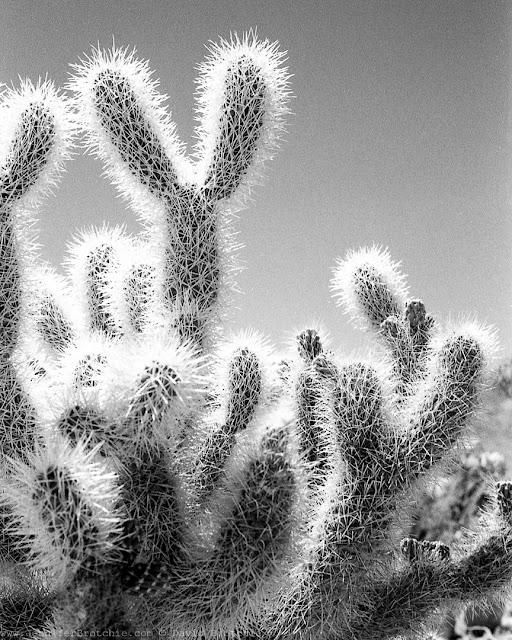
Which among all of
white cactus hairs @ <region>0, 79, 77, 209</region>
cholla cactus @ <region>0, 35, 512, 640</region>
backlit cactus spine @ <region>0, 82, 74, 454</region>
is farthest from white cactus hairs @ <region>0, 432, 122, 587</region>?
white cactus hairs @ <region>0, 79, 77, 209</region>

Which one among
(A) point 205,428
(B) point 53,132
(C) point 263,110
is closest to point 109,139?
(B) point 53,132

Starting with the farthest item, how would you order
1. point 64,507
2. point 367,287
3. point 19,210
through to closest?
point 367,287, point 19,210, point 64,507

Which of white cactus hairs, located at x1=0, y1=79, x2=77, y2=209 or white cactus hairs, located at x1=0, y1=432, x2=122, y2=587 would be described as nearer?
white cactus hairs, located at x1=0, y1=432, x2=122, y2=587

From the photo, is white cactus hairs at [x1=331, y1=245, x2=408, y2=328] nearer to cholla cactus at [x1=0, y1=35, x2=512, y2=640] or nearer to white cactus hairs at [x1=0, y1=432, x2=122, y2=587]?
cholla cactus at [x1=0, y1=35, x2=512, y2=640]

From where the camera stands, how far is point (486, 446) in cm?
332

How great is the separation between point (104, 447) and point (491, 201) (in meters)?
2.83

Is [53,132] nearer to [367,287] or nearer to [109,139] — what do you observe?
[109,139]

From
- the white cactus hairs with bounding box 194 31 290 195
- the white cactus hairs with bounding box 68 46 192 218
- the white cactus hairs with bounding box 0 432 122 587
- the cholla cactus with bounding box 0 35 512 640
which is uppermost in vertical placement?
the white cactus hairs with bounding box 194 31 290 195

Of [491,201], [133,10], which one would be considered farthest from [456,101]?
[133,10]

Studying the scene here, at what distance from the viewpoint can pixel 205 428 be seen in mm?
1184

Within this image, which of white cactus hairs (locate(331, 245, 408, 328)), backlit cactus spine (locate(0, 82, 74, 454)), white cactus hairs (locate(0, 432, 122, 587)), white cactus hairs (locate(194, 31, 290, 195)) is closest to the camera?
white cactus hairs (locate(0, 432, 122, 587))

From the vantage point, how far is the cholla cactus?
0.85 m

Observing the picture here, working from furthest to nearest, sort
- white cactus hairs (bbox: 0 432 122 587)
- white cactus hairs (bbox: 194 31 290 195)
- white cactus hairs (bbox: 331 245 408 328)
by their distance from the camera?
white cactus hairs (bbox: 331 245 408 328), white cactus hairs (bbox: 194 31 290 195), white cactus hairs (bbox: 0 432 122 587)

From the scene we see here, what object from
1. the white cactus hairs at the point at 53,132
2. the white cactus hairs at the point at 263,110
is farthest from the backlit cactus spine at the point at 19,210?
the white cactus hairs at the point at 263,110
